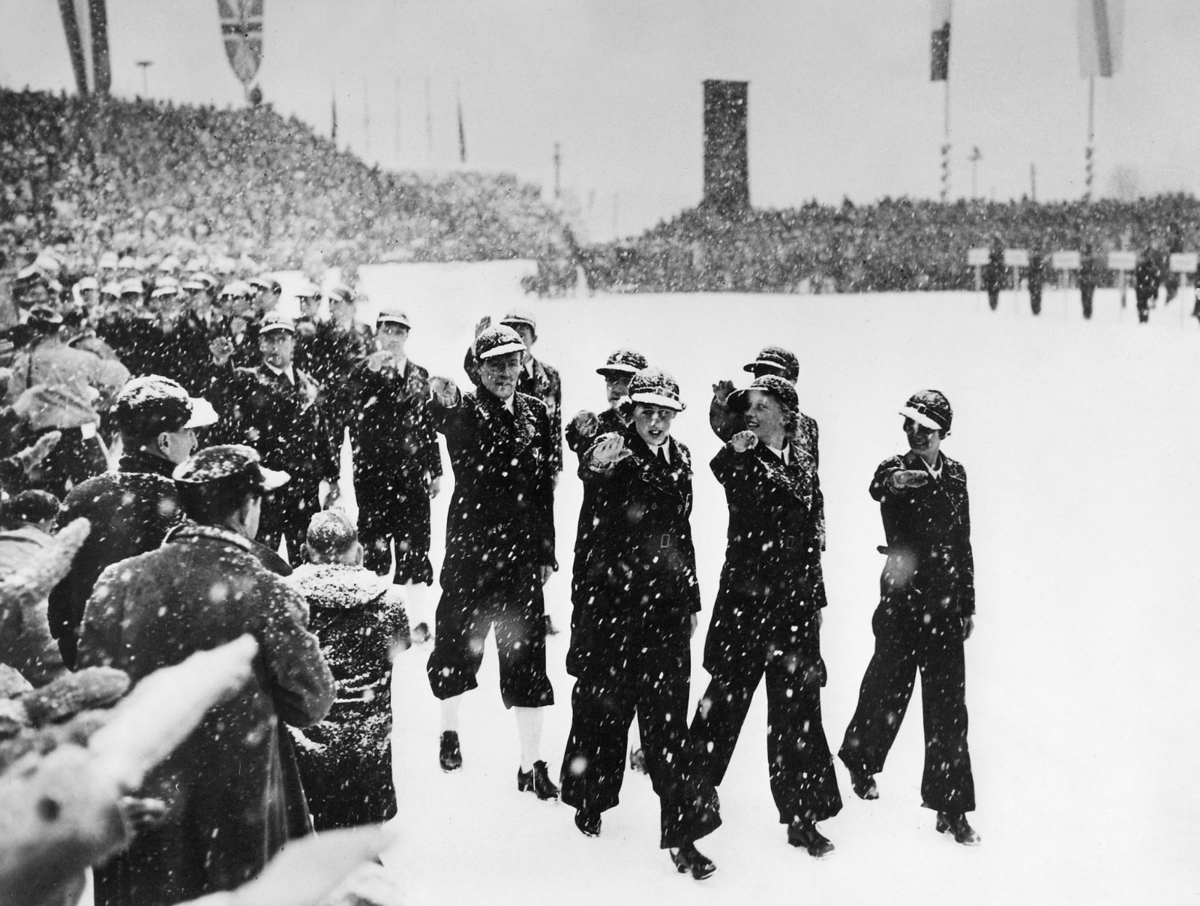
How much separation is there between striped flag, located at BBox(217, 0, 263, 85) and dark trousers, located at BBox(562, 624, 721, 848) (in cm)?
616

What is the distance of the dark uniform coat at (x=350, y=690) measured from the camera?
3152 mm

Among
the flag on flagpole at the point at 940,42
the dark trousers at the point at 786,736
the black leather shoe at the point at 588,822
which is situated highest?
the flag on flagpole at the point at 940,42

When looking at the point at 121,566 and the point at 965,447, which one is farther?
the point at 965,447

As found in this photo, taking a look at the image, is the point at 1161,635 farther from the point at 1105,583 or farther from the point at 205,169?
the point at 205,169

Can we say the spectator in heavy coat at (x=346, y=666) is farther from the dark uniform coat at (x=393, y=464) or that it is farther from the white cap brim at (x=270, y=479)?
the dark uniform coat at (x=393, y=464)

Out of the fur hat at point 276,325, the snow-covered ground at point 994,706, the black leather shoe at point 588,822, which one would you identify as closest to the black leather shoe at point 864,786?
the snow-covered ground at point 994,706

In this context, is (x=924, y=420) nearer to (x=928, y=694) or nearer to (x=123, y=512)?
(x=928, y=694)

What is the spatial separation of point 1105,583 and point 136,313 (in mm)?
Result: 7725

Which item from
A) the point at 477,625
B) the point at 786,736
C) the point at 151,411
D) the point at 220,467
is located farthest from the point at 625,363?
the point at 220,467

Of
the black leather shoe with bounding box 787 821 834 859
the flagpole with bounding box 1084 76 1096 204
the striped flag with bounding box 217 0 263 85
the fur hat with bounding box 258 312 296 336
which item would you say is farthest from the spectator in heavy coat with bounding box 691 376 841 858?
the flagpole with bounding box 1084 76 1096 204

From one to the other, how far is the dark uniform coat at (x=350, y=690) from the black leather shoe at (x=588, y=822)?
855 millimetres

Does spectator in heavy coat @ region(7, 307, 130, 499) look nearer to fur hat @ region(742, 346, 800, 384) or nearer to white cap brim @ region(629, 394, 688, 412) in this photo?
white cap brim @ region(629, 394, 688, 412)

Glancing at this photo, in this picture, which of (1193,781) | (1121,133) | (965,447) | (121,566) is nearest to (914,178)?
(1121,133)

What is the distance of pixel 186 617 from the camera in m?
2.39
